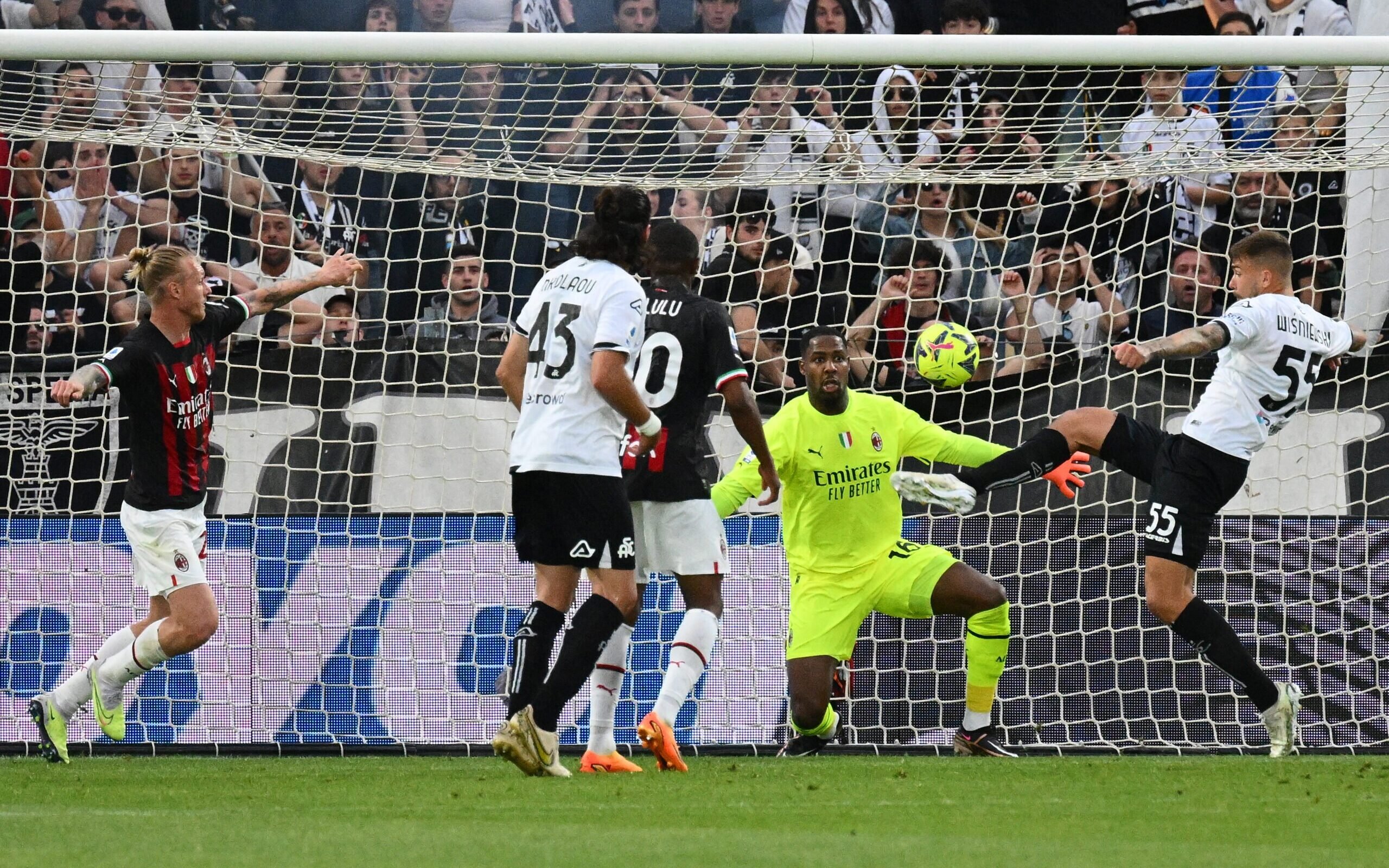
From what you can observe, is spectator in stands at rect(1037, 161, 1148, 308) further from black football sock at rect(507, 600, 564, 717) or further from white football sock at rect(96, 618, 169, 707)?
white football sock at rect(96, 618, 169, 707)

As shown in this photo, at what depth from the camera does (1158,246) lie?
8.98 metres

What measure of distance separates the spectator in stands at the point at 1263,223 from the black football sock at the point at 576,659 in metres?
4.93

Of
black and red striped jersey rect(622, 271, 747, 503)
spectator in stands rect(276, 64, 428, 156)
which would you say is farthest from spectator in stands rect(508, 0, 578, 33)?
black and red striped jersey rect(622, 271, 747, 503)

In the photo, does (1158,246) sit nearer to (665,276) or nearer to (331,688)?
(665,276)

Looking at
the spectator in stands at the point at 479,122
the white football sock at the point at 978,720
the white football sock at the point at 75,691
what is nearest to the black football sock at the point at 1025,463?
the white football sock at the point at 978,720

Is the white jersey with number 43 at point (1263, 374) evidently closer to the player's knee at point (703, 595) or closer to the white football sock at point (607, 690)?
the player's knee at point (703, 595)

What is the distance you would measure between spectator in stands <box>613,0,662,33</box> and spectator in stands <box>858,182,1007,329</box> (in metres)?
2.57

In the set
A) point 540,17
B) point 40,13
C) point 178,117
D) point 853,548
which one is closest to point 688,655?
point 853,548

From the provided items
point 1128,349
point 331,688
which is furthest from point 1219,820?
point 331,688

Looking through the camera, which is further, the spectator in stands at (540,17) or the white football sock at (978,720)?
the spectator in stands at (540,17)

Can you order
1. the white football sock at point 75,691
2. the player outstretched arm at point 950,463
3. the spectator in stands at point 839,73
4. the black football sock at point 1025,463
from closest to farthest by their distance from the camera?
the white football sock at point 75,691 → the player outstretched arm at point 950,463 → the black football sock at point 1025,463 → the spectator in stands at point 839,73

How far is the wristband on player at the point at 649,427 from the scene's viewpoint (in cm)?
512

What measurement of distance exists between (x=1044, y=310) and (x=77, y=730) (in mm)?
5135

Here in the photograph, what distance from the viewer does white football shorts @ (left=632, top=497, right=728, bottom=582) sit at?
604cm
